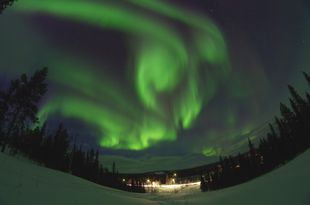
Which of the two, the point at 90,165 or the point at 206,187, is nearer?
the point at 90,165

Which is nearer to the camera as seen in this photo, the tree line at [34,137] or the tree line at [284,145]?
the tree line at [34,137]

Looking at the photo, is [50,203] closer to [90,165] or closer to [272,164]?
[272,164]

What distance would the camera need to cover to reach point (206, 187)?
110750 millimetres

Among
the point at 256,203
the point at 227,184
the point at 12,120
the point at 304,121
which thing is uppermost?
the point at 304,121

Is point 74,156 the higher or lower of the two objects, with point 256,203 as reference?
higher

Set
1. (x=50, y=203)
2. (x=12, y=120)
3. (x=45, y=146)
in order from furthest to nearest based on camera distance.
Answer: (x=45, y=146), (x=12, y=120), (x=50, y=203)

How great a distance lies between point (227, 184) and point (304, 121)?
38802mm

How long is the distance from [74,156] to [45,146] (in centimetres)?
2619

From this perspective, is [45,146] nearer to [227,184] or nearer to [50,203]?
[50,203]

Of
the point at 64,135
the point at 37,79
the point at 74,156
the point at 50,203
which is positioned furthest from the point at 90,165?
the point at 50,203

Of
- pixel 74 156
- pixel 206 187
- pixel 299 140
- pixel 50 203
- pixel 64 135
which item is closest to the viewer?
pixel 50 203

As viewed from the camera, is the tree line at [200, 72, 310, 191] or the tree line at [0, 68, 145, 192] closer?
the tree line at [0, 68, 145, 192]

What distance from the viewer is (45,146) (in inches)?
2667

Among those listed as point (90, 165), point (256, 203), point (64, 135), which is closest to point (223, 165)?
point (90, 165)
